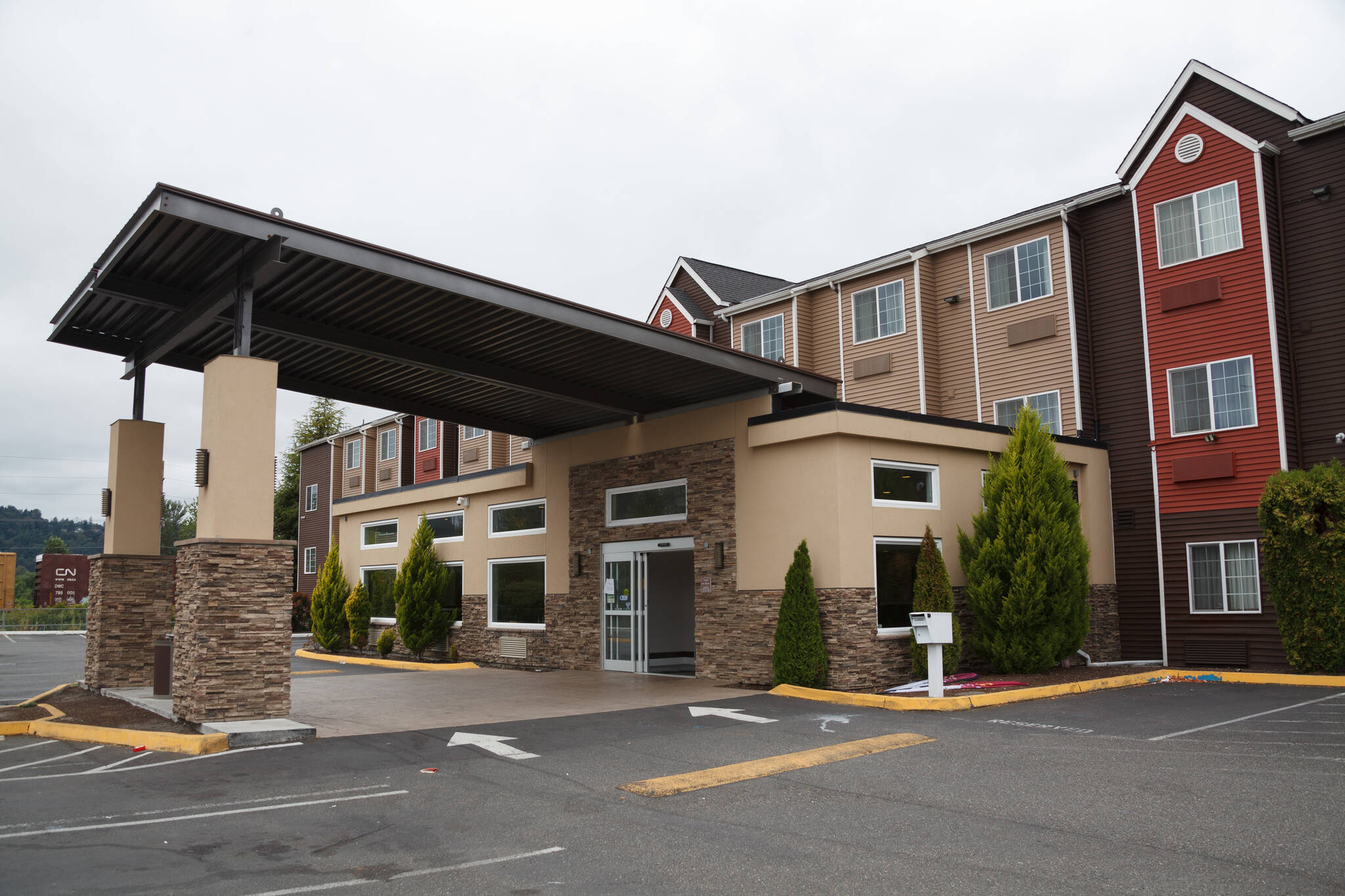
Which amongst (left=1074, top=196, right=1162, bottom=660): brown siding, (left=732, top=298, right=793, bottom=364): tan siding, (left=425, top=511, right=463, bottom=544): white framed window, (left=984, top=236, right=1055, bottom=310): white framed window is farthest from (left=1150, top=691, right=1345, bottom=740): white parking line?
(left=425, top=511, right=463, bottom=544): white framed window

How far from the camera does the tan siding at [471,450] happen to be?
32.4m

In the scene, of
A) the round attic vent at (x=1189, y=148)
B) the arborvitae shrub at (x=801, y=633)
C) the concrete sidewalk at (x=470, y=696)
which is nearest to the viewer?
the concrete sidewalk at (x=470, y=696)

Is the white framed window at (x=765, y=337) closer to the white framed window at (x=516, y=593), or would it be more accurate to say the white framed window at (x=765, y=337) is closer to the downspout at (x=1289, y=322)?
the white framed window at (x=516, y=593)

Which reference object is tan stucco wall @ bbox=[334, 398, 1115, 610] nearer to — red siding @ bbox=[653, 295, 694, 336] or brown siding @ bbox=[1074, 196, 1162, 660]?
brown siding @ bbox=[1074, 196, 1162, 660]

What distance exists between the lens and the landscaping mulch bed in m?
11.2

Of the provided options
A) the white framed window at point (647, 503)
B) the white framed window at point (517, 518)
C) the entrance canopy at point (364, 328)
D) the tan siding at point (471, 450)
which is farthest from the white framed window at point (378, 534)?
the white framed window at point (647, 503)

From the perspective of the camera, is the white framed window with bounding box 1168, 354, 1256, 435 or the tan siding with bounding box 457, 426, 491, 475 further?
the tan siding with bounding box 457, 426, 491, 475

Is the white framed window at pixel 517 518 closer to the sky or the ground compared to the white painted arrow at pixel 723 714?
closer to the sky

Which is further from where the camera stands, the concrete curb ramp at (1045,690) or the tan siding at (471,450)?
the tan siding at (471,450)

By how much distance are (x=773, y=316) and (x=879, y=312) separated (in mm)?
3189

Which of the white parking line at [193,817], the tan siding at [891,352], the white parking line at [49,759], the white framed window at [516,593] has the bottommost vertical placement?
the white parking line at [49,759]

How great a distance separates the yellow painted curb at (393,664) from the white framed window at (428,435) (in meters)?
9.73

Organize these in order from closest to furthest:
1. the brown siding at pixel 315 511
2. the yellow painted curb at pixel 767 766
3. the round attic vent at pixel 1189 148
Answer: the yellow painted curb at pixel 767 766
the round attic vent at pixel 1189 148
the brown siding at pixel 315 511

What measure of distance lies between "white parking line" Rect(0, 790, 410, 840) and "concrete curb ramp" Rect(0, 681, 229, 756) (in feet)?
9.34
